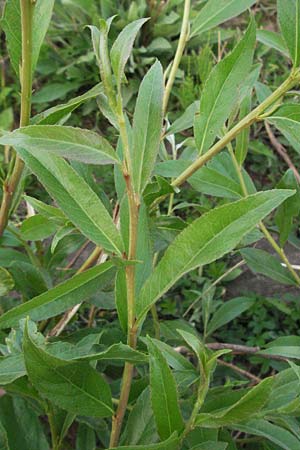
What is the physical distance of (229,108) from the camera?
0.82 m

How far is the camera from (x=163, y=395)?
2.36 ft

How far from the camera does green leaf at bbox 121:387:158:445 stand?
823 mm

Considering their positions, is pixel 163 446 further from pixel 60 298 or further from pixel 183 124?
pixel 183 124

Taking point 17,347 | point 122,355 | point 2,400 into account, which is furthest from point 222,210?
point 2,400

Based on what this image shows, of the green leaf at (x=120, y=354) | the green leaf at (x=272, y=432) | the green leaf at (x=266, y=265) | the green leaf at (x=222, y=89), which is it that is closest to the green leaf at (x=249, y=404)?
the green leaf at (x=120, y=354)

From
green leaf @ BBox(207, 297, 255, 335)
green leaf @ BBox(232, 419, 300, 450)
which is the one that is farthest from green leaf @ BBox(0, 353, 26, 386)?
green leaf @ BBox(207, 297, 255, 335)

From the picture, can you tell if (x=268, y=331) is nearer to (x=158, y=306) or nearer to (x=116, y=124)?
(x=158, y=306)

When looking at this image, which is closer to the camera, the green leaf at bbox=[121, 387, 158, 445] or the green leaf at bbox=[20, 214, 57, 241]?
the green leaf at bbox=[121, 387, 158, 445]

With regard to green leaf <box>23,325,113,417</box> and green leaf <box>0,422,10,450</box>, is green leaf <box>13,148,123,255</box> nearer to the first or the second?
green leaf <box>23,325,113,417</box>

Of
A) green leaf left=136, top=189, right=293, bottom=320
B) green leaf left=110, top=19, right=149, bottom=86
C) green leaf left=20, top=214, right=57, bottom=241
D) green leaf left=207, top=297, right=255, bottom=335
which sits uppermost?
green leaf left=110, top=19, right=149, bottom=86

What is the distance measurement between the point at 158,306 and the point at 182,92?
3.14ft

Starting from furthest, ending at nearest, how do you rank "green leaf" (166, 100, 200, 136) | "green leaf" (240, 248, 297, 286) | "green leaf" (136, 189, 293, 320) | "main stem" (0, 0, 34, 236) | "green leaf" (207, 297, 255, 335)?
"green leaf" (207, 297, 255, 335) < "green leaf" (240, 248, 297, 286) < "green leaf" (166, 100, 200, 136) < "main stem" (0, 0, 34, 236) < "green leaf" (136, 189, 293, 320)

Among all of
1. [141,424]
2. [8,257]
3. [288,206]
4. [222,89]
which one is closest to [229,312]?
[288,206]

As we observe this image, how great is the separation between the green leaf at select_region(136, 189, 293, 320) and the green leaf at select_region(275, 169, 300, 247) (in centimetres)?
49
